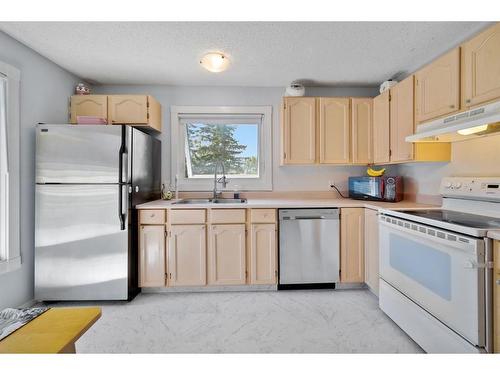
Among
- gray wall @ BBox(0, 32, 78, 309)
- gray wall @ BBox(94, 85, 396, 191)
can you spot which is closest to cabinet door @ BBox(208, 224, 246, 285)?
gray wall @ BBox(94, 85, 396, 191)

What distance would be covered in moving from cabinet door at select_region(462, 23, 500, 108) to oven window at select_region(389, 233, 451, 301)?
0.99 meters

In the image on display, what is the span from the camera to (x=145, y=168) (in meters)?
2.66

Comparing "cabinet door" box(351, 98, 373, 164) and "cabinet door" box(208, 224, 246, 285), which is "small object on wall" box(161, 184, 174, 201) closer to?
"cabinet door" box(208, 224, 246, 285)

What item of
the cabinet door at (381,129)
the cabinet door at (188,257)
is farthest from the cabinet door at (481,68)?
the cabinet door at (188,257)

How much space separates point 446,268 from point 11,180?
10.4 feet

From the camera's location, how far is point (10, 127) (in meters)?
2.09

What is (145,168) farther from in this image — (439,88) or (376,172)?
(439,88)

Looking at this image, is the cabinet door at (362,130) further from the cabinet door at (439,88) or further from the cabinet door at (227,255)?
the cabinet door at (227,255)

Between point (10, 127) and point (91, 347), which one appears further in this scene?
point (10, 127)

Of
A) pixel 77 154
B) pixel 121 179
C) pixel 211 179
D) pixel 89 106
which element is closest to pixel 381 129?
pixel 211 179
